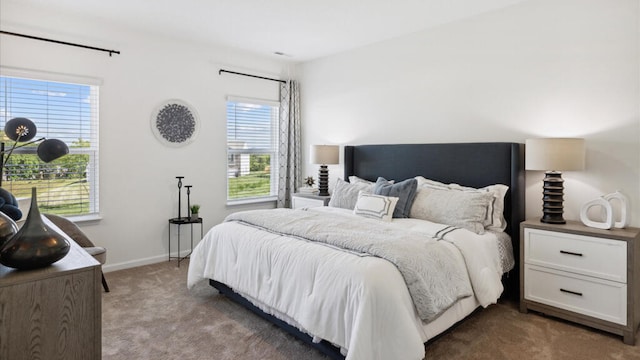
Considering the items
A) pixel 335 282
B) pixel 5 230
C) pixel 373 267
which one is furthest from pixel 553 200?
pixel 5 230

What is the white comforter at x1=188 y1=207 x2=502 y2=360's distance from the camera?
1969 mm

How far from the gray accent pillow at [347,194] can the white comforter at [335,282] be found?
2.56ft

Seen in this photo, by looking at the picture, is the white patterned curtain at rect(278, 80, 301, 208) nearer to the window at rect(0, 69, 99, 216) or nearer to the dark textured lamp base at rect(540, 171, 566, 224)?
the window at rect(0, 69, 99, 216)

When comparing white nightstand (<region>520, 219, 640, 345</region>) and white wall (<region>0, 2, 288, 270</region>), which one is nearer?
white nightstand (<region>520, 219, 640, 345</region>)

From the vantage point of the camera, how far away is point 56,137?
3652mm

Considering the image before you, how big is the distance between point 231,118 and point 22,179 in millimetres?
2308

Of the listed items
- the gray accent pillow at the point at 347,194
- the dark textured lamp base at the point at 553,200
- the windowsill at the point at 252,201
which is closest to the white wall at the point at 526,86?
the dark textured lamp base at the point at 553,200

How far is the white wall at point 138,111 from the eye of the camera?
3611mm

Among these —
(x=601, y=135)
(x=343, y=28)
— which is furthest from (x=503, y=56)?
(x=343, y=28)

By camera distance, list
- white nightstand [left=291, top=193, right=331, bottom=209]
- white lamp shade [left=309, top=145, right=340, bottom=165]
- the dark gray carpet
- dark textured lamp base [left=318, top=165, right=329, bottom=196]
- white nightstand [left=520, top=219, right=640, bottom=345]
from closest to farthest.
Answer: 1. the dark gray carpet
2. white nightstand [left=520, top=219, right=640, bottom=345]
3. white nightstand [left=291, top=193, right=331, bottom=209]
4. white lamp shade [left=309, top=145, right=340, bottom=165]
5. dark textured lamp base [left=318, top=165, right=329, bottom=196]

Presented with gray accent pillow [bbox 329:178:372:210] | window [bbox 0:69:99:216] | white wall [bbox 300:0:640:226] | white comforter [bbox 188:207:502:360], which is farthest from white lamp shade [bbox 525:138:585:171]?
window [bbox 0:69:99:216]

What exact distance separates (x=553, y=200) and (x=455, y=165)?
94 cm

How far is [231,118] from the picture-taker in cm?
502

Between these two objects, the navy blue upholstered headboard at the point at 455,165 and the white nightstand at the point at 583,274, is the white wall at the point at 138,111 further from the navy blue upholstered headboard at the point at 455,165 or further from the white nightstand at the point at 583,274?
the white nightstand at the point at 583,274
